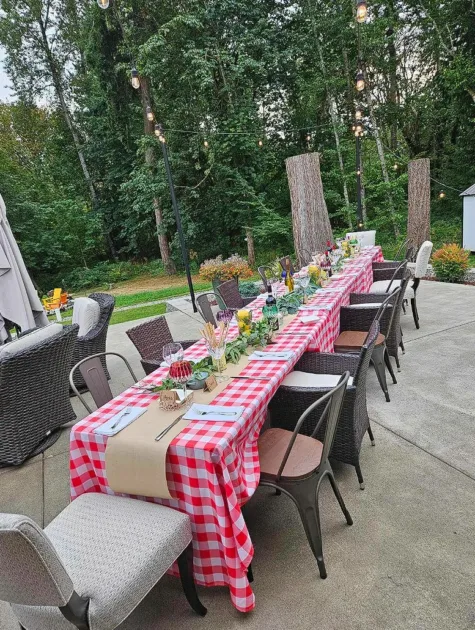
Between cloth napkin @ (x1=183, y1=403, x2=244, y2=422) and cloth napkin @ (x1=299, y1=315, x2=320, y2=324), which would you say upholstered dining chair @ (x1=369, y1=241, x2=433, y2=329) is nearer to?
cloth napkin @ (x1=299, y1=315, x2=320, y2=324)

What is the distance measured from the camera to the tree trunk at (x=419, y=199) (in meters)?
7.86

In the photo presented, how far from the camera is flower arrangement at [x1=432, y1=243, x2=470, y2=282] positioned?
19.9ft

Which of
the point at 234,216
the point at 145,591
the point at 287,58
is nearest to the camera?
the point at 145,591

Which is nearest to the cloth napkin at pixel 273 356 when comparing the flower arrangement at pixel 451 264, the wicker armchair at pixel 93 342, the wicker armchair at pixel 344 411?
the wicker armchair at pixel 344 411

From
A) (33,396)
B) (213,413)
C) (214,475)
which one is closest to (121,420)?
(213,413)

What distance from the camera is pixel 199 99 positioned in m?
10.9

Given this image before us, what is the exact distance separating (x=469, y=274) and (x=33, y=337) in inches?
250

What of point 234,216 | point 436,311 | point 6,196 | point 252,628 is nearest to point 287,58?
point 234,216

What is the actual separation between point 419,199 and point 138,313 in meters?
6.20

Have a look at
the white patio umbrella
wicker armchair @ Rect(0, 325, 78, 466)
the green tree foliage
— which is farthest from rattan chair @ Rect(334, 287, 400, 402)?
the green tree foliage

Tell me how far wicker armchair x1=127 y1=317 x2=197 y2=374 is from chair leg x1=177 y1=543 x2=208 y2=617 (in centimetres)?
133

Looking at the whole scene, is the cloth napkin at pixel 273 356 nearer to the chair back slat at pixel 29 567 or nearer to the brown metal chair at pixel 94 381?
the brown metal chair at pixel 94 381

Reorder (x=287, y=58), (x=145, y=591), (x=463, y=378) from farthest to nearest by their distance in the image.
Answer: (x=287, y=58) → (x=463, y=378) → (x=145, y=591)

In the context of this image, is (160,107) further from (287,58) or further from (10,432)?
(10,432)
